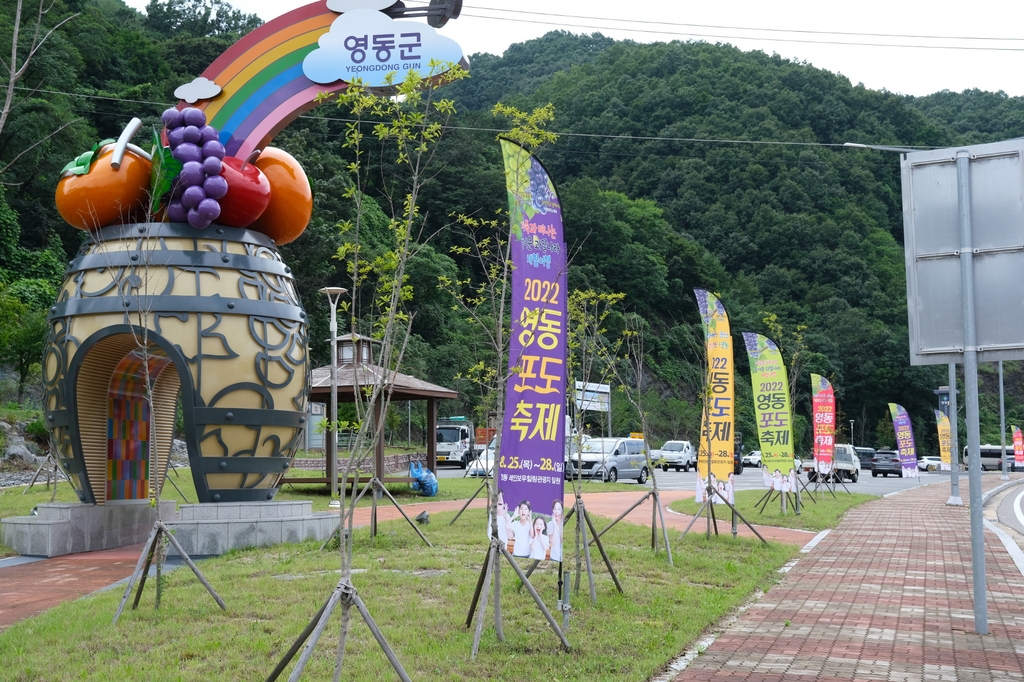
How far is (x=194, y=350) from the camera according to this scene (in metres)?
12.1

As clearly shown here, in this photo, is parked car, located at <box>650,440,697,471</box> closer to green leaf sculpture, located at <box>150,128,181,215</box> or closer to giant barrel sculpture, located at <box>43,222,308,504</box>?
giant barrel sculpture, located at <box>43,222,308,504</box>

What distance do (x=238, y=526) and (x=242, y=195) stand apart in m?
4.51

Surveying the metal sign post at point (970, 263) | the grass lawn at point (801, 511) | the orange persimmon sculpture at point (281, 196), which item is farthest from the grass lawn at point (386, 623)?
the grass lawn at point (801, 511)

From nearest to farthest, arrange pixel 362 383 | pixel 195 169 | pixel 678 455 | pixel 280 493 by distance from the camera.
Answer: pixel 195 169 → pixel 362 383 → pixel 280 493 → pixel 678 455

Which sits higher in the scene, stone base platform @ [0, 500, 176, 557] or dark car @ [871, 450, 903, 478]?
stone base platform @ [0, 500, 176, 557]

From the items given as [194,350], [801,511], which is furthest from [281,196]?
[801,511]

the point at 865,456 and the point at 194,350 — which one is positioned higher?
the point at 194,350

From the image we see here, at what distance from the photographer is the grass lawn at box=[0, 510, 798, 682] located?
263 inches

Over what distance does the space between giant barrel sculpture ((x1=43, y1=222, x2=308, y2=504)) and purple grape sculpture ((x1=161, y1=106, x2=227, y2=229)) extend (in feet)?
0.94

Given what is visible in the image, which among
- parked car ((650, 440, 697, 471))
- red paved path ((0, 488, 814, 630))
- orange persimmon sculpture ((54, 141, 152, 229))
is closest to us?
red paved path ((0, 488, 814, 630))

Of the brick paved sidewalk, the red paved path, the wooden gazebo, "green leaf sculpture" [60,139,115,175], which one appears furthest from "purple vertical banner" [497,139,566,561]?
the wooden gazebo

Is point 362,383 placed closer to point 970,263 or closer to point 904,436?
point 970,263

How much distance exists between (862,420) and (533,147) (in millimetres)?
74094

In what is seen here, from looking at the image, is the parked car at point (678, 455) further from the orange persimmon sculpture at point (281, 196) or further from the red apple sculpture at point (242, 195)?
the red apple sculpture at point (242, 195)
